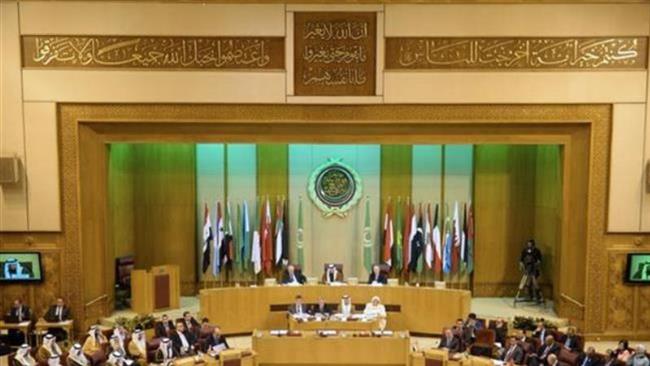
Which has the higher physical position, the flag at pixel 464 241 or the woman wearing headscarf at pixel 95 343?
the flag at pixel 464 241

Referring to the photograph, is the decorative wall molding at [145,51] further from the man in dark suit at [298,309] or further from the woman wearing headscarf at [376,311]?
the woman wearing headscarf at [376,311]

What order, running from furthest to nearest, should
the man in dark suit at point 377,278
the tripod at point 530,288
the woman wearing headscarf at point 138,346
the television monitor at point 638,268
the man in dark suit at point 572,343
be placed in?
the tripod at point 530,288 → the man in dark suit at point 377,278 → the television monitor at point 638,268 → the woman wearing headscarf at point 138,346 → the man in dark suit at point 572,343

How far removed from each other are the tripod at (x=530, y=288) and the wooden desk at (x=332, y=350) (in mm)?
4652

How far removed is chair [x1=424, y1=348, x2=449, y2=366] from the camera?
33.9 feet

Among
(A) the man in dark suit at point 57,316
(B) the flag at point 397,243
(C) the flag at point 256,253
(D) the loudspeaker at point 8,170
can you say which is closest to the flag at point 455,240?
(B) the flag at point 397,243

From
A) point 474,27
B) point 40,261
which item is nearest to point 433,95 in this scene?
point 474,27

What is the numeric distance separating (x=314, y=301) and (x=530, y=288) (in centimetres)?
525

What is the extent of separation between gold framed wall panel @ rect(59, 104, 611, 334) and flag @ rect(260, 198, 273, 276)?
2.60 m

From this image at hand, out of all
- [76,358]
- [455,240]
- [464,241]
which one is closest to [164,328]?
[76,358]

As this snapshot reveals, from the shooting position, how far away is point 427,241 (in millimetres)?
14914

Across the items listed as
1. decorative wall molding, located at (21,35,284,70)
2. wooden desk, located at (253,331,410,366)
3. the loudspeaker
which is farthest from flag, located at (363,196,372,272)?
the loudspeaker

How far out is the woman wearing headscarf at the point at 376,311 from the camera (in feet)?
40.7

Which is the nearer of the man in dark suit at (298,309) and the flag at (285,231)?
the man in dark suit at (298,309)

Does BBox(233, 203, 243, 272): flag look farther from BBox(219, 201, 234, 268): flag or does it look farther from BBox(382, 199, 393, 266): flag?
BBox(382, 199, 393, 266): flag
